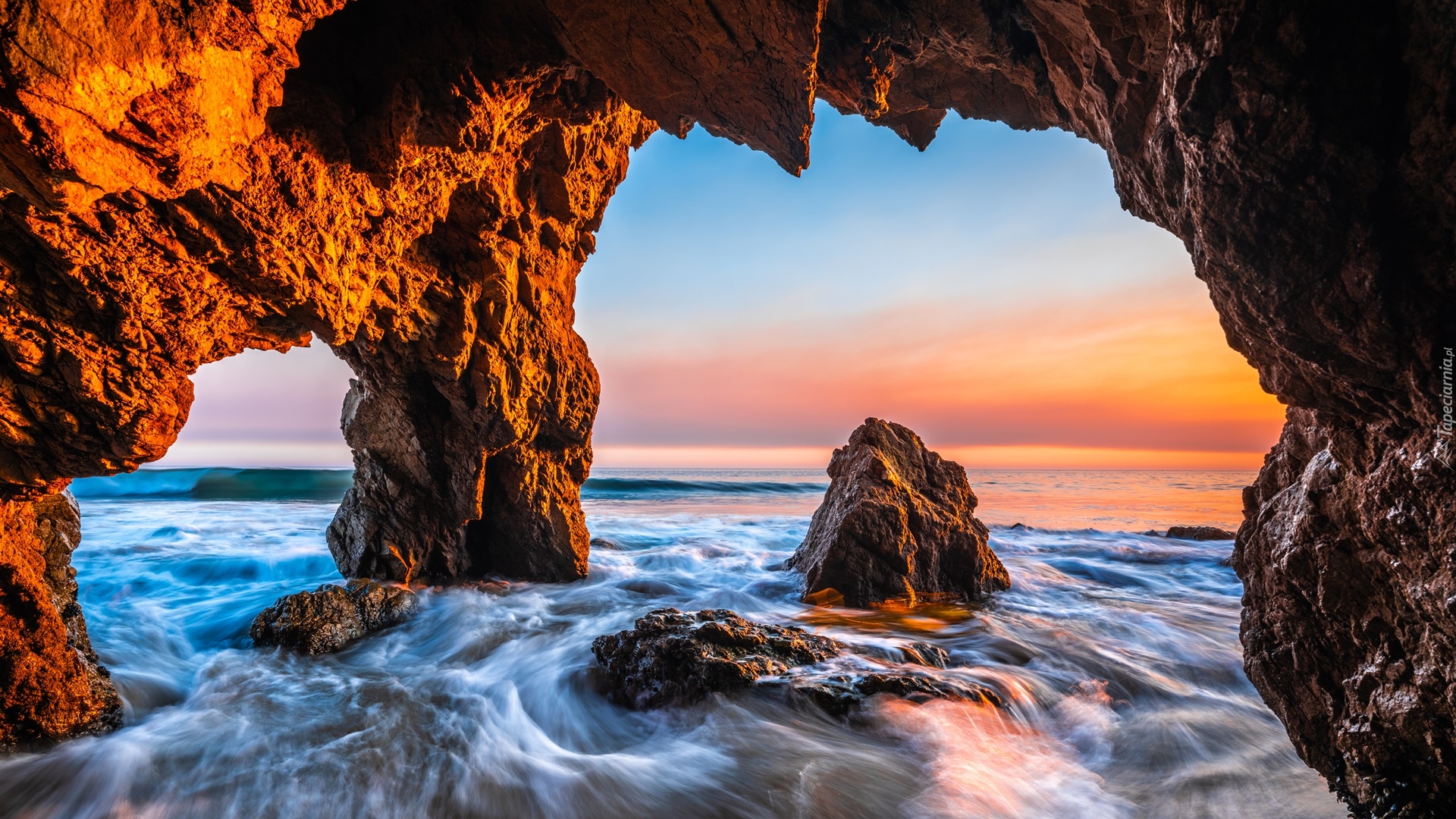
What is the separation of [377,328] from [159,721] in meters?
3.59

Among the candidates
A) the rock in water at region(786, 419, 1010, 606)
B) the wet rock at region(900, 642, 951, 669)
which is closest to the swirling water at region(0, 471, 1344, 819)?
the wet rock at region(900, 642, 951, 669)

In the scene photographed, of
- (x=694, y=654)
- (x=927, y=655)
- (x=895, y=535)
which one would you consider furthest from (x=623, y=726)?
(x=895, y=535)

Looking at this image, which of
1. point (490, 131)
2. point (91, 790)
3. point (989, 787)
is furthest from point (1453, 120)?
point (91, 790)

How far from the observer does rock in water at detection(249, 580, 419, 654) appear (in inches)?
224

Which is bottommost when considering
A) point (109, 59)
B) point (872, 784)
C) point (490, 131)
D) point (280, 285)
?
point (872, 784)

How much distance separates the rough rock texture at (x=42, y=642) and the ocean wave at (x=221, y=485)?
84.2 feet

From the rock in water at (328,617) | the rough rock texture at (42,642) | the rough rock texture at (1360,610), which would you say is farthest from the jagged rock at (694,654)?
the rough rock texture at (42,642)

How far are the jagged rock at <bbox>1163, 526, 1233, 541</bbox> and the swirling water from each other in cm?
636

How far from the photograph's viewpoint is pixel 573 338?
8.13 m

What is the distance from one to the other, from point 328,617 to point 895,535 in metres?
6.47

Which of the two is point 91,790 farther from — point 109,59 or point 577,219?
point 577,219

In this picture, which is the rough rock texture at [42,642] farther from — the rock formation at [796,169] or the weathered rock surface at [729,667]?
the weathered rock surface at [729,667]

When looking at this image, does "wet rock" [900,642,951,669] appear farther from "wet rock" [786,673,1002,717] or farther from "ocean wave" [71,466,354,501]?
"ocean wave" [71,466,354,501]

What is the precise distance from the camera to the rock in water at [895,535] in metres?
7.54
